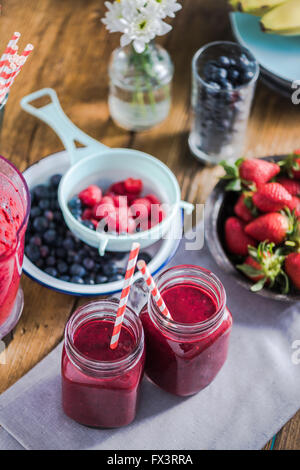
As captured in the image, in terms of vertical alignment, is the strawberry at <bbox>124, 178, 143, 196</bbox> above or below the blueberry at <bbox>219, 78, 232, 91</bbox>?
below

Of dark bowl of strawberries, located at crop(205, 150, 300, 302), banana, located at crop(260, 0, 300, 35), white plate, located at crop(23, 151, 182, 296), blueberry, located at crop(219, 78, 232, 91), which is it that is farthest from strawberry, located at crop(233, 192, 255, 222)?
banana, located at crop(260, 0, 300, 35)

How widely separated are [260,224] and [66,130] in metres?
0.44

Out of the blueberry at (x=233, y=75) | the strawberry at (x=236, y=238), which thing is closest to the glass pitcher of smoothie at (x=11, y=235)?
the strawberry at (x=236, y=238)

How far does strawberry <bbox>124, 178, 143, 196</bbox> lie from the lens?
1174mm

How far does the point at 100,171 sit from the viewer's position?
3.94 feet

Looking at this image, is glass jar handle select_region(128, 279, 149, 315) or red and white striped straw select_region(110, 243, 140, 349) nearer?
red and white striped straw select_region(110, 243, 140, 349)

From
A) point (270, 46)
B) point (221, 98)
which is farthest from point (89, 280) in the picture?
point (270, 46)

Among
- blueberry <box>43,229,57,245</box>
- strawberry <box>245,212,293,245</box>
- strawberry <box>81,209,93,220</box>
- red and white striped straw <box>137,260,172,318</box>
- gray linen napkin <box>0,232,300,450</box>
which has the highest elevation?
red and white striped straw <box>137,260,172,318</box>

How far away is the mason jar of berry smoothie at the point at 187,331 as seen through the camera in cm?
87

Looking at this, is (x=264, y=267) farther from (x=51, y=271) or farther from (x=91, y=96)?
(x=91, y=96)

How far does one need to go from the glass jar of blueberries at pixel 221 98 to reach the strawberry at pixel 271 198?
0.20 metres

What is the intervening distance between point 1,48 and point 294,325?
83 cm

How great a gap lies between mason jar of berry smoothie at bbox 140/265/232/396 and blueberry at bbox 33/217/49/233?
310mm

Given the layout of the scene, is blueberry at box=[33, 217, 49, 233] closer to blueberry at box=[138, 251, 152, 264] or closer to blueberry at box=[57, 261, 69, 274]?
blueberry at box=[57, 261, 69, 274]
